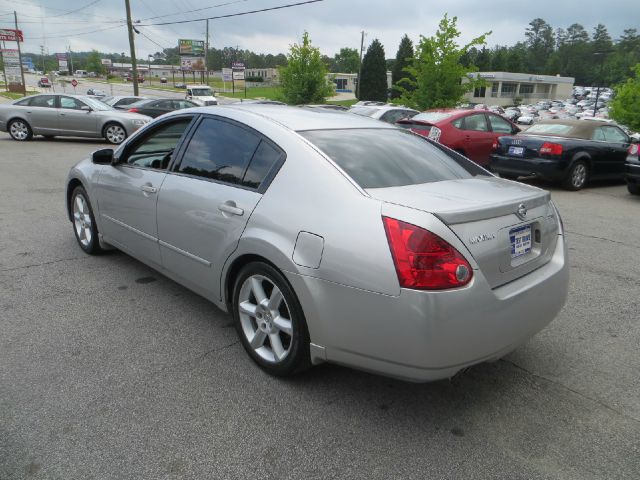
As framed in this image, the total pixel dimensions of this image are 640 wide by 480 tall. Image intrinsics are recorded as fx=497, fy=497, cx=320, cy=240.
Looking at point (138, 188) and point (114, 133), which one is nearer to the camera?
point (138, 188)

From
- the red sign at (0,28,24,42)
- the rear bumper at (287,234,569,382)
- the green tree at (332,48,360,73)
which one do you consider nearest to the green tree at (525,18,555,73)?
the green tree at (332,48,360,73)

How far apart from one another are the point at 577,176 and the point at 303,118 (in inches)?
329

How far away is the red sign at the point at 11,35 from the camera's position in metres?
42.5

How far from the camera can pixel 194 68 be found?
69.4 meters

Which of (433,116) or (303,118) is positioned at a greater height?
(303,118)

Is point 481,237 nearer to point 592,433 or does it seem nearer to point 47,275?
point 592,433

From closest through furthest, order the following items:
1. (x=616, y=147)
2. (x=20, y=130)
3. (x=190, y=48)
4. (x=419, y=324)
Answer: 1. (x=419, y=324)
2. (x=616, y=147)
3. (x=20, y=130)
4. (x=190, y=48)

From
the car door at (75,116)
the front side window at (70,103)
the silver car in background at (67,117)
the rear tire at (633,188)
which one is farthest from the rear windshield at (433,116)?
the front side window at (70,103)

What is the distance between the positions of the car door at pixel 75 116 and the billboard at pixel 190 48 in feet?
185

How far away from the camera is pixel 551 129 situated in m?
10.2

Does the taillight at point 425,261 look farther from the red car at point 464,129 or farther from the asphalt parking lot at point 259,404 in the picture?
the red car at point 464,129

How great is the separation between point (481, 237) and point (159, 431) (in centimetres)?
183

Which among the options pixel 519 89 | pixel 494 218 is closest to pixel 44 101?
pixel 494 218

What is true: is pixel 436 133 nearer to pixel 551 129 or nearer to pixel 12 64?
pixel 551 129
